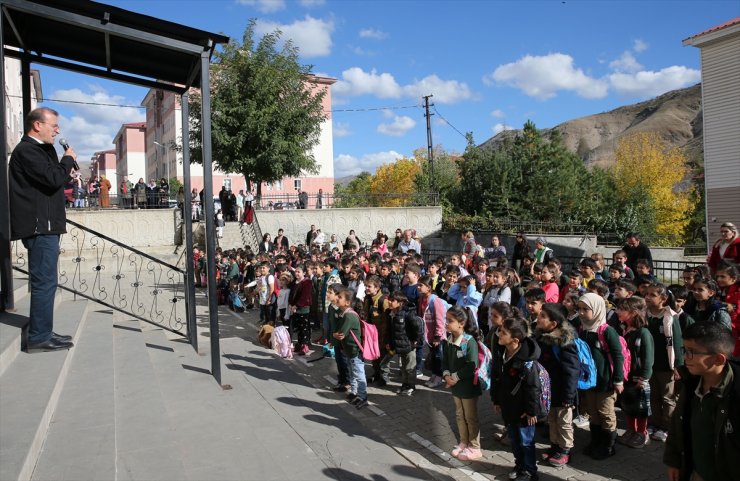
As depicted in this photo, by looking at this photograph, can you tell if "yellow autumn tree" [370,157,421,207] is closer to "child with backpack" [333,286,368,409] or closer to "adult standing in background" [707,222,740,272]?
"adult standing in background" [707,222,740,272]

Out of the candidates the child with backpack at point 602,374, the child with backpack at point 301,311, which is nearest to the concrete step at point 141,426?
the child with backpack at point 301,311

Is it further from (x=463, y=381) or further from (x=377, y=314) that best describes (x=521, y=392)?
(x=377, y=314)

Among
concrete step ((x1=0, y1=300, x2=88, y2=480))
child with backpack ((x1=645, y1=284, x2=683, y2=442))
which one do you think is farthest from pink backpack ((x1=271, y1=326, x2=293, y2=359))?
child with backpack ((x1=645, y1=284, x2=683, y2=442))

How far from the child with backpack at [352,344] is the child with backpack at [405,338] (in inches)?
24.0

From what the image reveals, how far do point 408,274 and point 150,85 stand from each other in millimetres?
4641

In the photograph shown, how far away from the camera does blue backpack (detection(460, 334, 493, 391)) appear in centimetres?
505

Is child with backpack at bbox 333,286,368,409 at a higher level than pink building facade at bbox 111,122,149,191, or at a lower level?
lower

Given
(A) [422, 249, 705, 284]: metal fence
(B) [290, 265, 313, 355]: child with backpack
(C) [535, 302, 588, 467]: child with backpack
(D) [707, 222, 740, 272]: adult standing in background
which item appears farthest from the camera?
(A) [422, 249, 705, 284]: metal fence

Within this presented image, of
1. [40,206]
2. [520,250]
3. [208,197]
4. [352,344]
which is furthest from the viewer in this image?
[520,250]

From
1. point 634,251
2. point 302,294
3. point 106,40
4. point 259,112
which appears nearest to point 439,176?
point 259,112

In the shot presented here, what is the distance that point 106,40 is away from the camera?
19.0 feet

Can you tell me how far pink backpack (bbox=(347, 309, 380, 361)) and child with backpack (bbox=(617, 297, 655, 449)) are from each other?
2914mm

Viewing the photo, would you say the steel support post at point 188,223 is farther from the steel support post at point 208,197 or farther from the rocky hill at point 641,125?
the rocky hill at point 641,125

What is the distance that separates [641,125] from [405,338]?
153237mm
